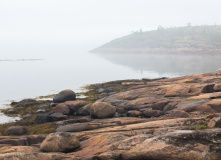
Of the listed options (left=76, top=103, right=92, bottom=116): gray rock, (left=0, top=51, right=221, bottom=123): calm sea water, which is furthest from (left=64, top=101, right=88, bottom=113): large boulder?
(left=0, top=51, right=221, bottom=123): calm sea water

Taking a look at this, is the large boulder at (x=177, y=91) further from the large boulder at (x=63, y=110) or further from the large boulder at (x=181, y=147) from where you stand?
the large boulder at (x=181, y=147)

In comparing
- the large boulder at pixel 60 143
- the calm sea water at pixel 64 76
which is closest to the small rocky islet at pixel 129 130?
the large boulder at pixel 60 143

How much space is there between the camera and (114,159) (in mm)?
10234

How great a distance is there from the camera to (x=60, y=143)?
12898 mm

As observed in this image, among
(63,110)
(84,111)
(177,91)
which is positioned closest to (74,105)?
(63,110)

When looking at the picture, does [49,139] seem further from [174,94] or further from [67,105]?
[174,94]

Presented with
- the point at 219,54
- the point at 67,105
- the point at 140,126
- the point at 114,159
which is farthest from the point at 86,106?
the point at 219,54

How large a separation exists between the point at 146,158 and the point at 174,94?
18.2 m

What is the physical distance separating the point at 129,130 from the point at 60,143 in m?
4.89

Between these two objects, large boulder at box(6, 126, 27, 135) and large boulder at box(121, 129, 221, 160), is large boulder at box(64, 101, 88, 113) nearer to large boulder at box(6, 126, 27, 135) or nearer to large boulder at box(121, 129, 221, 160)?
large boulder at box(6, 126, 27, 135)

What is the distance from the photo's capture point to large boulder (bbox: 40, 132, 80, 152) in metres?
12.8

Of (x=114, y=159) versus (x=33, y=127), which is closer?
(x=114, y=159)

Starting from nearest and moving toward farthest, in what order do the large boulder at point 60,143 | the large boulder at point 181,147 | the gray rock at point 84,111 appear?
the large boulder at point 181,147 → the large boulder at point 60,143 → the gray rock at point 84,111

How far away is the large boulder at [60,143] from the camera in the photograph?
12.8 m
